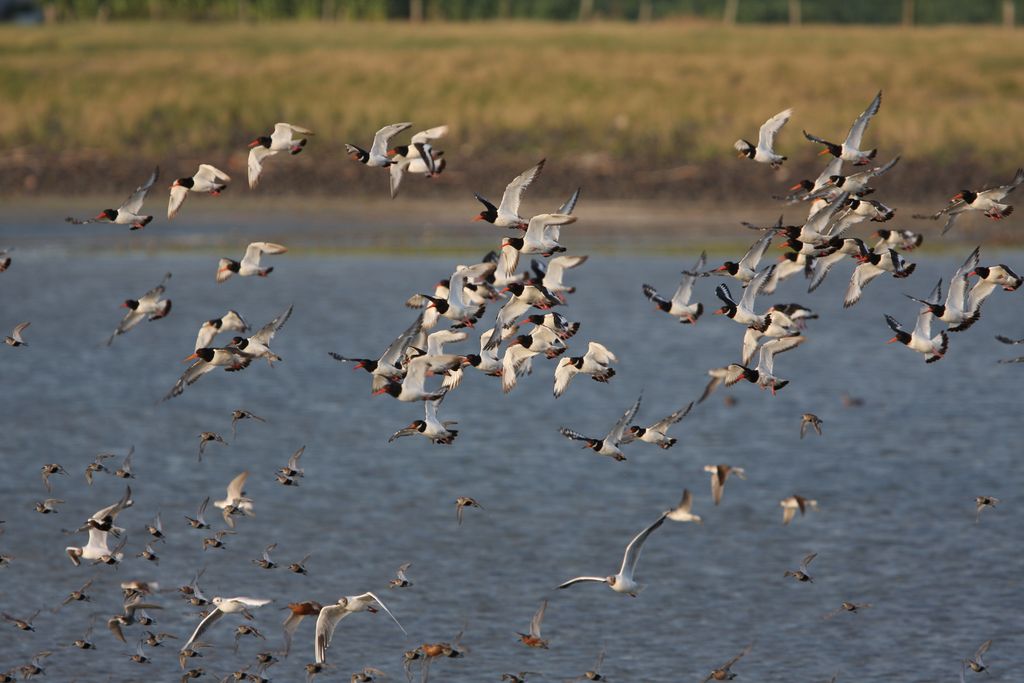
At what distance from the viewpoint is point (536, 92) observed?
65.9 meters

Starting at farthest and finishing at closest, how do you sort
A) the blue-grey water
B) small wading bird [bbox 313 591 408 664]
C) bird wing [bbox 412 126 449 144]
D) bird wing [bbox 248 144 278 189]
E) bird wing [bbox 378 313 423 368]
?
bird wing [bbox 248 144 278 189] → the blue-grey water → bird wing [bbox 412 126 449 144] → bird wing [bbox 378 313 423 368] → small wading bird [bbox 313 591 408 664]

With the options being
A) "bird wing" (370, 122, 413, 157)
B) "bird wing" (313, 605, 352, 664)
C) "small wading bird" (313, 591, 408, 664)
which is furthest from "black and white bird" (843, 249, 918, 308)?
"bird wing" (313, 605, 352, 664)

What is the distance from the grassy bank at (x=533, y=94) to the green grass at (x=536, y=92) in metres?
0.11

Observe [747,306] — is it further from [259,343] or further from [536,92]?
[536,92]

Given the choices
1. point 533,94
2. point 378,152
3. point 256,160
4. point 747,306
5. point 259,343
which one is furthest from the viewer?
point 533,94

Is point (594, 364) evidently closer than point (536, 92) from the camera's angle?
Yes

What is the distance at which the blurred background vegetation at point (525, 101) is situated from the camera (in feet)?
190

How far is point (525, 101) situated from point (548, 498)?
40.4 meters

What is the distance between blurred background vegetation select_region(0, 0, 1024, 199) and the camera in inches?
2285

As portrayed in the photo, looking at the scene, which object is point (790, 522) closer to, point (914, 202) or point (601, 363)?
point (601, 363)

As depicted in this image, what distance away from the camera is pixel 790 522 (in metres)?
25.0

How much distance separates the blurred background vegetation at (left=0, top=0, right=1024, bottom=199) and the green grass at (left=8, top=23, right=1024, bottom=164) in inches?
4.3

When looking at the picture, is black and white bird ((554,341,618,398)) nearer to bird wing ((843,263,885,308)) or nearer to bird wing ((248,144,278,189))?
bird wing ((843,263,885,308))

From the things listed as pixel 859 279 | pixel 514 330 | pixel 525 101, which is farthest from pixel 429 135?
pixel 525 101
